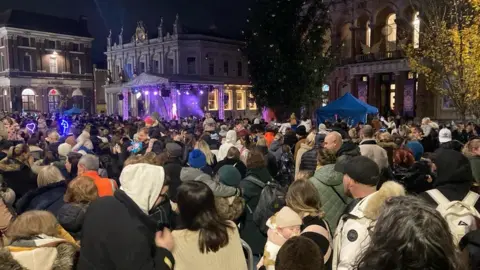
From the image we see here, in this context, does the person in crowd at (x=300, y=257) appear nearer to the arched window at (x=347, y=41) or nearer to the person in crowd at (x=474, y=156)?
the person in crowd at (x=474, y=156)

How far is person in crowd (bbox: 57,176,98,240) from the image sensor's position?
3.77 meters

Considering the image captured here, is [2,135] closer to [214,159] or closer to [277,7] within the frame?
[214,159]

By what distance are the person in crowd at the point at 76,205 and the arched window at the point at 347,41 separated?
3415 cm

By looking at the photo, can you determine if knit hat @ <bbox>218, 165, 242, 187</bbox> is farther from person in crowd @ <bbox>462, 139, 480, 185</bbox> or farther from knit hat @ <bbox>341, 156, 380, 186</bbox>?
person in crowd @ <bbox>462, 139, 480, 185</bbox>

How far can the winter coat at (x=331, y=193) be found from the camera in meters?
4.54

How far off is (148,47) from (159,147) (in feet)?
151

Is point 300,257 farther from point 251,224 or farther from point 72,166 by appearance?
point 72,166

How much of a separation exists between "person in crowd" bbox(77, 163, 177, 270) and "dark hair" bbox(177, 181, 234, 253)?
27 cm

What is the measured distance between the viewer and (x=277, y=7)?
2575cm

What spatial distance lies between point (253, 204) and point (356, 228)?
97.8 inches

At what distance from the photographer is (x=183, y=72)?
4778 centimetres

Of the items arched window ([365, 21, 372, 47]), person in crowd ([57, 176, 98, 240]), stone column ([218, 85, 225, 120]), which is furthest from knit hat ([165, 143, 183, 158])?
stone column ([218, 85, 225, 120])

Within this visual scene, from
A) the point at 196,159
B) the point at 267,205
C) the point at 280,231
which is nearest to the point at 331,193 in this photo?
the point at 267,205

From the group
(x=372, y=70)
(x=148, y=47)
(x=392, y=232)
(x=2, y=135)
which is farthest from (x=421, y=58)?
(x=148, y=47)
